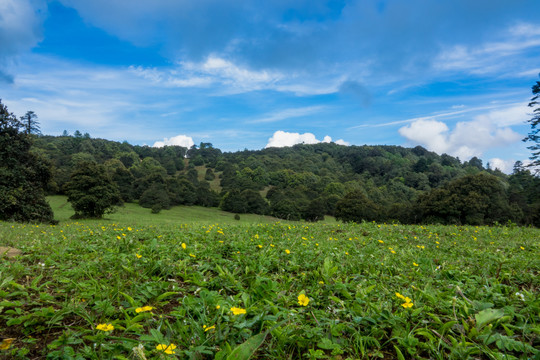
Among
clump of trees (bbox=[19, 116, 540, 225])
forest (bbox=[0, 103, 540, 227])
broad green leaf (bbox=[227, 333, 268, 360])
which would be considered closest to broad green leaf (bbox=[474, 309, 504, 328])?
broad green leaf (bbox=[227, 333, 268, 360])

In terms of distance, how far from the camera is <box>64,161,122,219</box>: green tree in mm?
30109

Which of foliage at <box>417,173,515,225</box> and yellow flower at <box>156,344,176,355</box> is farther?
→ foliage at <box>417,173,515,225</box>

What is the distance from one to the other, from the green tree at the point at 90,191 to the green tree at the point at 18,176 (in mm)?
6080

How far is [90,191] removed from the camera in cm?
3059

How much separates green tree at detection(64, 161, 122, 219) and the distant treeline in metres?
1.13

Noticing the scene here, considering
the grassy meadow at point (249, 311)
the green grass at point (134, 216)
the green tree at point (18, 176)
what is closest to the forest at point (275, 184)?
the green tree at point (18, 176)

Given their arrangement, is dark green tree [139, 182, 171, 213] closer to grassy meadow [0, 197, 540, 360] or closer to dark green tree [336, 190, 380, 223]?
dark green tree [336, 190, 380, 223]

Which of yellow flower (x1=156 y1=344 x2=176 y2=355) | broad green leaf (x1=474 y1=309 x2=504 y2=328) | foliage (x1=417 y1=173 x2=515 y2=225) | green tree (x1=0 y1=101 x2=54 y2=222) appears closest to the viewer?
yellow flower (x1=156 y1=344 x2=176 y2=355)

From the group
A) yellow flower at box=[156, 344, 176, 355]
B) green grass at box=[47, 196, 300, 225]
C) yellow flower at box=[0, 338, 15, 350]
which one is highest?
yellow flower at box=[156, 344, 176, 355]

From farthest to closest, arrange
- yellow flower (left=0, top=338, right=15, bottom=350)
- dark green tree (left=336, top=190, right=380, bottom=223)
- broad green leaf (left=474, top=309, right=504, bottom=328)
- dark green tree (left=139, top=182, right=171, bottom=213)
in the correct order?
dark green tree (left=139, top=182, right=171, bottom=213), dark green tree (left=336, top=190, right=380, bottom=223), broad green leaf (left=474, top=309, right=504, bottom=328), yellow flower (left=0, top=338, right=15, bottom=350)

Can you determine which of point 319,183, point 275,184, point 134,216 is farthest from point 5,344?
point 275,184

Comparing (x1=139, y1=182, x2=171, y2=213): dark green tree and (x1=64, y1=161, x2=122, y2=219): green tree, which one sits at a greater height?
(x1=64, y1=161, x2=122, y2=219): green tree

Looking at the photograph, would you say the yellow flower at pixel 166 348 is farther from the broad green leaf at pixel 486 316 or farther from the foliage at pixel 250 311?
the broad green leaf at pixel 486 316

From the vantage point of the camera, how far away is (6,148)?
21.9 meters
